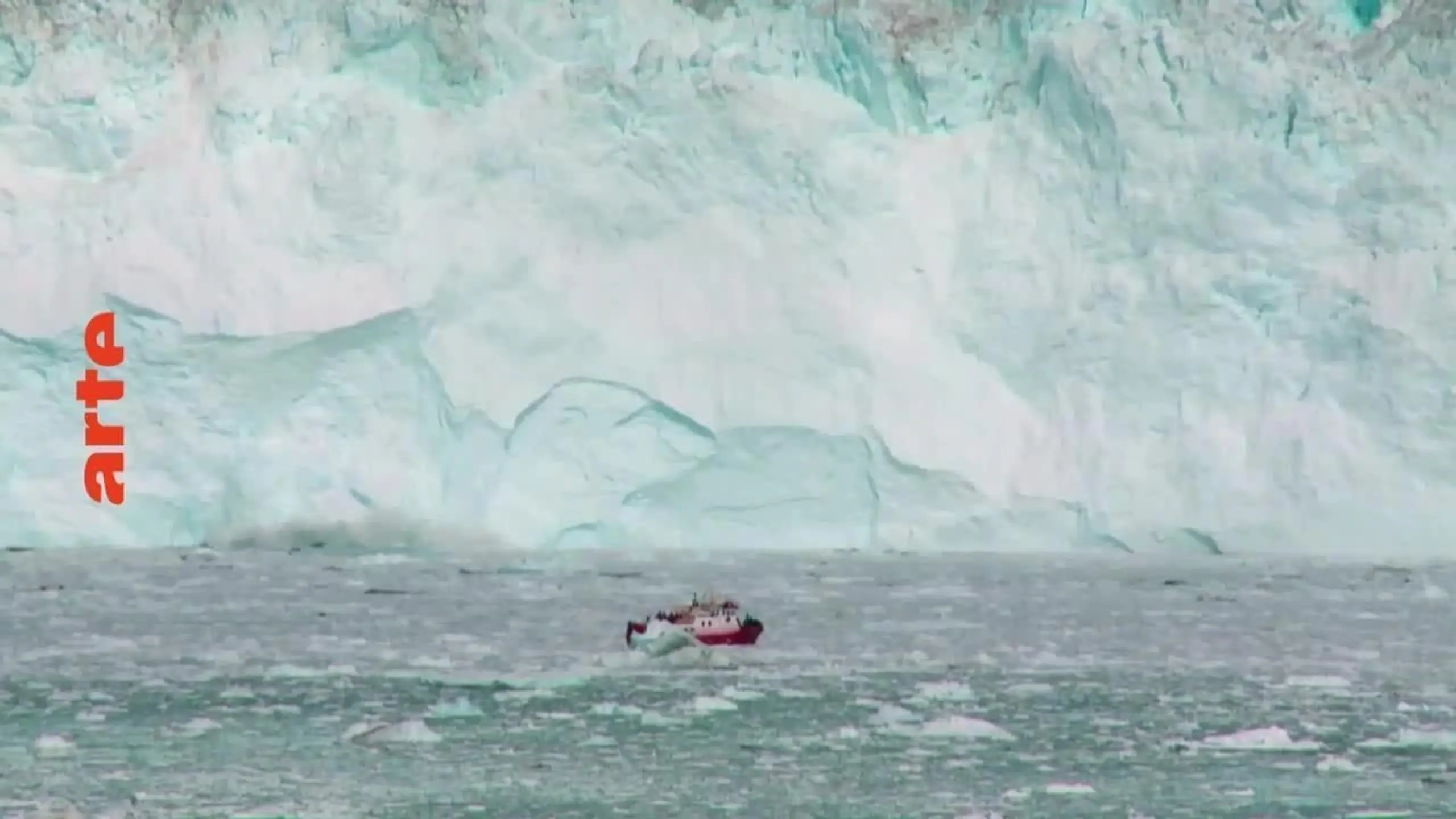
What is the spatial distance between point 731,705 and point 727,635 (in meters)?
3.84

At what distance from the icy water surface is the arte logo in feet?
5.67

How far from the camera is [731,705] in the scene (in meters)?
15.3

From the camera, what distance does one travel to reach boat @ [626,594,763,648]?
18922 millimetres

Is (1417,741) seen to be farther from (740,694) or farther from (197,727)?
(197,727)

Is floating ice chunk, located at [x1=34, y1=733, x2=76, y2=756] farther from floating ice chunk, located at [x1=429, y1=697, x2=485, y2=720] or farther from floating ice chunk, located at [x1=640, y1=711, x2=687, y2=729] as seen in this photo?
floating ice chunk, located at [x1=640, y1=711, x2=687, y2=729]

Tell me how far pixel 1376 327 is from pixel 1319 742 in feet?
49.8

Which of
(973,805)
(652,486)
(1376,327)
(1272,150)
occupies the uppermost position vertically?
(1272,150)

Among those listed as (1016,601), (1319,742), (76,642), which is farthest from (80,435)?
(1319,742)

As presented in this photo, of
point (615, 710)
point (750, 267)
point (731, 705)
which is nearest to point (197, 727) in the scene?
point (615, 710)

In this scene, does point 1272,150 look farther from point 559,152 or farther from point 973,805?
point 973,805

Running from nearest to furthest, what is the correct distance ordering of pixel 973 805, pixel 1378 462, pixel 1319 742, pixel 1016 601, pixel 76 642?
pixel 973 805
pixel 1319 742
pixel 76 642
pixel 1016 601
pixel 1378 462

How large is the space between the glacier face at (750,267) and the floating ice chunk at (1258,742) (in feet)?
47.6

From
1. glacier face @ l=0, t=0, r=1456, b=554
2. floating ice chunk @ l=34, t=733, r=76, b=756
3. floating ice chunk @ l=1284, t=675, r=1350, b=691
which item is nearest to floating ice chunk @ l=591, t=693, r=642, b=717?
floating ice chunk @ l=34, t=733, r=76, b=756

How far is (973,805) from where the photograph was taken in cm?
1120
